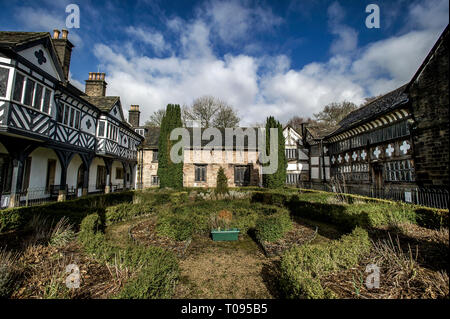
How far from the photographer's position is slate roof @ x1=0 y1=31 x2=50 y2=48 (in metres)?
8.40

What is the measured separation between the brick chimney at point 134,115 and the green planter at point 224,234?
2422 centimetres

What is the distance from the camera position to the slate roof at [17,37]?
8398 mm

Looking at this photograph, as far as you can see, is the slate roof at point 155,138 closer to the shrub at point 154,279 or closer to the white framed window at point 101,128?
the white framed window at point 101,128

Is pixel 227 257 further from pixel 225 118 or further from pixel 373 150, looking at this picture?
pixel 225 118

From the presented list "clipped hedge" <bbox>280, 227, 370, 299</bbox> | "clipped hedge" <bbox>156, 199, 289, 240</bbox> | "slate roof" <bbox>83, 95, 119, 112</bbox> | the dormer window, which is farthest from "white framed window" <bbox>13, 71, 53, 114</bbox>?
"clipped hedge" <bbox>280, 227, 370, 299</bbox>

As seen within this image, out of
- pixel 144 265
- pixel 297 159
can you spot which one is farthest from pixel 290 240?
pixel 297 159

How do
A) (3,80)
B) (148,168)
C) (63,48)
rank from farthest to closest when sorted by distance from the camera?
(148,168) → (63,48) → (3,80)

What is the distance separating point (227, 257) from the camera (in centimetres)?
565

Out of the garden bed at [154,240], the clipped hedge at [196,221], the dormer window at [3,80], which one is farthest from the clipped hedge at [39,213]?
the dormer window at [3,80]

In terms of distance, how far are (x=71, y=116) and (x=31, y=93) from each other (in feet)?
11.2

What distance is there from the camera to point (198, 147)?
930 inches

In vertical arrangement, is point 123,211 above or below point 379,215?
below

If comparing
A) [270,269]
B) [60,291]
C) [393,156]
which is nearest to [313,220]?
[270,269]
